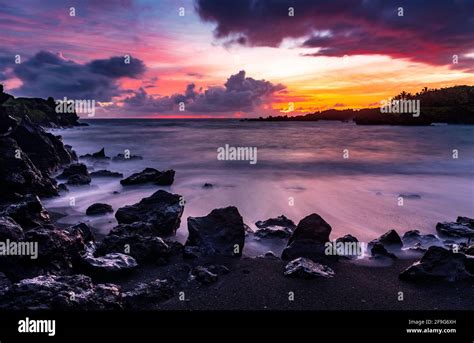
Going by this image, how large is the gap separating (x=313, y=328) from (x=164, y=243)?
4.00m

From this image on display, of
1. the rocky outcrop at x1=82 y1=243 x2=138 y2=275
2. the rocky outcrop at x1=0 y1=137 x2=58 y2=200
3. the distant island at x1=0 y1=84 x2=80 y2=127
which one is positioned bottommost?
the rocky outcrop at x1=82 y1=243 x2=138 y2=275

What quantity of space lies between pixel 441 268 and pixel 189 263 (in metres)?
→ 4.41

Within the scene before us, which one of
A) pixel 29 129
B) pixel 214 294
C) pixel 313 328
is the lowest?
pixel 214 294

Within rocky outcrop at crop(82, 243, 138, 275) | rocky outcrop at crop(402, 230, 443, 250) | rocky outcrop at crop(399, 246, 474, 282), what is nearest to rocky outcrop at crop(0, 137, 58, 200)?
rocky outcrop at crop(82, 243, 138, 275)

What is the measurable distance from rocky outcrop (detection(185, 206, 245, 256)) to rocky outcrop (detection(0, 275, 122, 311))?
2789 mm

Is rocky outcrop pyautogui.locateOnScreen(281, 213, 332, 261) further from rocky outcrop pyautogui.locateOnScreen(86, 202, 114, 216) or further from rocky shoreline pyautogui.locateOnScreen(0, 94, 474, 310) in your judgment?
rocky outcrop pyautogui.locateOnScreen(86, 202, 114, 216)

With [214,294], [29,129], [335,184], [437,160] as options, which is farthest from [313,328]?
[437,160]

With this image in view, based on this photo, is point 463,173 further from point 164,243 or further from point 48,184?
point 48,184

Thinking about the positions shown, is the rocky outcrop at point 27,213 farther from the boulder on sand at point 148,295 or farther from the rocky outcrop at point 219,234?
the boulder on sand at point 148,295

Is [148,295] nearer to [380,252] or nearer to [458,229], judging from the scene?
[380,252]

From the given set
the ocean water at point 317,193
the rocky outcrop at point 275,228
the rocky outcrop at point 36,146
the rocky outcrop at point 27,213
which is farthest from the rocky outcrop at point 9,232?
the rocky outcrop at point 36,146

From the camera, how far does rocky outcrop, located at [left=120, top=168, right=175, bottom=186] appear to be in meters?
15.7

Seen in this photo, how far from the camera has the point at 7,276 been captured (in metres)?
5.22

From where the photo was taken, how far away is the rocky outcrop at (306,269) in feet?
A: 19.8
